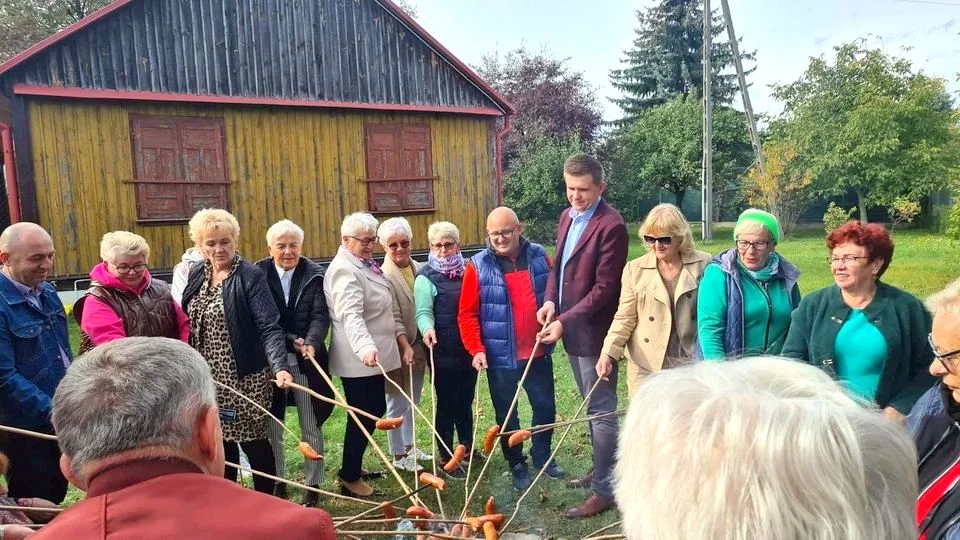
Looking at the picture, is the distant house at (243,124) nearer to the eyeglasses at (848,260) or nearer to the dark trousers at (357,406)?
the dark trousers at (357,406)

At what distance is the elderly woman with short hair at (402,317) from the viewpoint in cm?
455

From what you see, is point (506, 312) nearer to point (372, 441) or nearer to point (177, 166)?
point (372, 441)

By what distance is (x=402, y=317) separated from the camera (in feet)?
15.1

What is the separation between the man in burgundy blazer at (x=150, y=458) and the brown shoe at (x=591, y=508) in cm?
285

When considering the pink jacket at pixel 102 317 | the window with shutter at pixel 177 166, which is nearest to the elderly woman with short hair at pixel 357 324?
the pink jacket at pixel 102 317

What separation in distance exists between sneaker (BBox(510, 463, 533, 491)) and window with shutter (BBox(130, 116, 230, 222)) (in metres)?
8.50

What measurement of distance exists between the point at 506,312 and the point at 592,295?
57cm

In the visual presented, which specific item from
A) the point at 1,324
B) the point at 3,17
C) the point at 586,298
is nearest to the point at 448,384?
the point at 586,298

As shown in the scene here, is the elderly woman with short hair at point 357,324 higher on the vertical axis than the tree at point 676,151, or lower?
lower

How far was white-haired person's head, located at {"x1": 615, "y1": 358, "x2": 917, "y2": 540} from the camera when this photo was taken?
918 millimetres

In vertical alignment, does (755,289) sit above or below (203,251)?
below

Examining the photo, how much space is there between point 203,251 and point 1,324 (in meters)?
1.04

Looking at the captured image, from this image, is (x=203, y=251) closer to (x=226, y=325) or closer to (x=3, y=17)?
(x=226, y=325)

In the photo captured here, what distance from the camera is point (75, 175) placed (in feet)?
33.1
